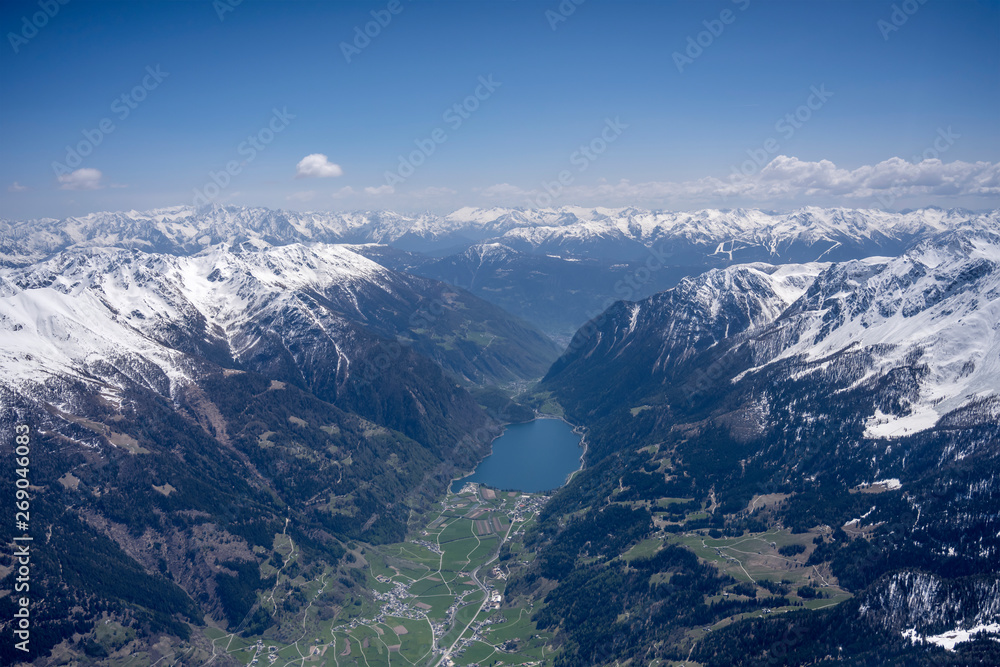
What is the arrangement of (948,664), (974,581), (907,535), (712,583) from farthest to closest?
(712,583) < (907,535) < (974,581) < (948,664)

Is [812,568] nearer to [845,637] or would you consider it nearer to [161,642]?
[845,637]

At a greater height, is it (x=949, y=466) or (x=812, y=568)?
(x=949, y=466)

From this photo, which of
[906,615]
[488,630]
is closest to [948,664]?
[906,615]

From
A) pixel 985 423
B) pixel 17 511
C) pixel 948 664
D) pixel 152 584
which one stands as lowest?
pixel 948 664

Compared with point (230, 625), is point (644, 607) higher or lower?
lower

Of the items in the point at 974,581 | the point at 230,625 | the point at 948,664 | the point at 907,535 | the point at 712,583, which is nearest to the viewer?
the point at 948,664

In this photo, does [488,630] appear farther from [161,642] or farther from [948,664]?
[948,664]

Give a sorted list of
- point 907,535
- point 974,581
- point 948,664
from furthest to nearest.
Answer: point 907,535
point 974,581
point 948,664

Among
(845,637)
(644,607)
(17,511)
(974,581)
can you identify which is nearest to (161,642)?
(17,511)

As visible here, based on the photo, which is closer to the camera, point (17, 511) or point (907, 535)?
point (907, 535)
